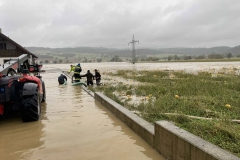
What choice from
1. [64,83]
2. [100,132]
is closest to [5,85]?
[100,132]

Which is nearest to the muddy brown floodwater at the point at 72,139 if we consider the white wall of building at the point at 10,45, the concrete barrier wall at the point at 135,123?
the concrete barrier wall at the point at 135,123

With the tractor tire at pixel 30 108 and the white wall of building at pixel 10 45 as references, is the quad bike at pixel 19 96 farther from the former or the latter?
the white wall of building at pixel 10 45

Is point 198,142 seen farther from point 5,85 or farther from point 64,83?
point 64,83

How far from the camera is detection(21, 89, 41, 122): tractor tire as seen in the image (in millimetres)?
6375

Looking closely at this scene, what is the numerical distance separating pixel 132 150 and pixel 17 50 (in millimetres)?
36290

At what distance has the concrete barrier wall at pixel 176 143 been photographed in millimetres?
3204

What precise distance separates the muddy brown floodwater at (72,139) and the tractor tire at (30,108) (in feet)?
0.58

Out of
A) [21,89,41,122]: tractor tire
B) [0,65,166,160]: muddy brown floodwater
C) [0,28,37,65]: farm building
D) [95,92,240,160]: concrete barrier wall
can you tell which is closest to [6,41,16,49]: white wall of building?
[0,28,37,65]: farm building

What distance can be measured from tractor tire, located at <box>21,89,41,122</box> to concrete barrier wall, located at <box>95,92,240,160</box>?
8.63 feet

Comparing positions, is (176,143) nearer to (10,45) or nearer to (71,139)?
(71,139)

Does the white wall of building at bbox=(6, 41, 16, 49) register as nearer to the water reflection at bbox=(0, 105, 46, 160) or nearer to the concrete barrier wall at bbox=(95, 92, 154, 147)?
the water reflection at bbox=(0, 105, 46, 160)

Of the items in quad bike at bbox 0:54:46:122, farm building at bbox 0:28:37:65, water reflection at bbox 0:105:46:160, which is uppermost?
farm building at bbox 0:28:37:65

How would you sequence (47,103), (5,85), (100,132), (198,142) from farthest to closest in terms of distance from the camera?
(47,103) → (5,85) → (100,132) → (198,142)

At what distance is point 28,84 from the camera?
258 inches
